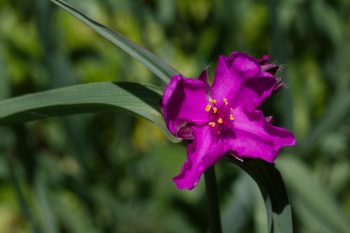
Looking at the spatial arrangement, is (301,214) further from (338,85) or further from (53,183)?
(53,183)

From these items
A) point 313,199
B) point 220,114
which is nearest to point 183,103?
point 220,114

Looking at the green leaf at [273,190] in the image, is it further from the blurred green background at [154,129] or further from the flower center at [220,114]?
the blurred green background at [154,129]

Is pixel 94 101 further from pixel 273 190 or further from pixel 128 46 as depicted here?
pixel 273 190

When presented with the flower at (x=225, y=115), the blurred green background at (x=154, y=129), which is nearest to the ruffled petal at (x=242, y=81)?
the flower at (x=225, y=115)

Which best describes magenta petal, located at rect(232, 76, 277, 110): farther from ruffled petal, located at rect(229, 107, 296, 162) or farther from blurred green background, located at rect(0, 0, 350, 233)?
blurred green background, located at rect(0, 0, 350, 233)

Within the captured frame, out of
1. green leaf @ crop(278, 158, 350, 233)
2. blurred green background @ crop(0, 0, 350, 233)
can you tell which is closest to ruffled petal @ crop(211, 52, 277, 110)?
blurred green background @ crop(0, 0, 350, 233)

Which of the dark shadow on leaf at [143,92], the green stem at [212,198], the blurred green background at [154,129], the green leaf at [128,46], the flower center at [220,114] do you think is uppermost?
the green leaf at [128,46]

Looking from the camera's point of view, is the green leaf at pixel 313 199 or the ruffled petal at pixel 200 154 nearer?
the ruffled petal at pixel 200 154

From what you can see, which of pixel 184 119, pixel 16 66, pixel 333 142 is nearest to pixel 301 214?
pixel 333 142
